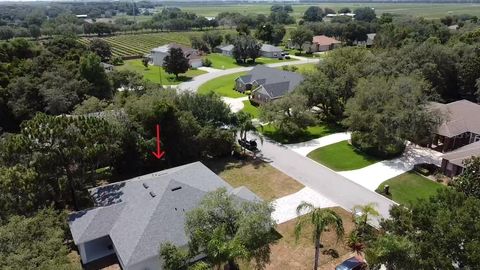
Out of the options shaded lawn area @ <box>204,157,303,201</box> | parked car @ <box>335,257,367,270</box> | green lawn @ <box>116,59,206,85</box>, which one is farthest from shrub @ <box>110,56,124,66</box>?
parked car @ <box>335,257,367,270</box>

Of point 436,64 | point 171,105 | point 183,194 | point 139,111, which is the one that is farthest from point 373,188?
point 436,64

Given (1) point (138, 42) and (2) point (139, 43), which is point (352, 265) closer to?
(2) point (139, 43)

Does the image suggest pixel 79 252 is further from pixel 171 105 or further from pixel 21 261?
pixel 171 105

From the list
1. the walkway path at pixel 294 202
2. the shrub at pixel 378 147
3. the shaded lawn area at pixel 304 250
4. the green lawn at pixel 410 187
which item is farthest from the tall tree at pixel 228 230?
the shrub at pixel 378 147

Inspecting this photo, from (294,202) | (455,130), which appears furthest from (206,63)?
(294,202)

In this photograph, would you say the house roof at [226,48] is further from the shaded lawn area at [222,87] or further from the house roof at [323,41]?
the house roof at [323,41]

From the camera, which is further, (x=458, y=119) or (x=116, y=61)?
(x=116, y=61)
